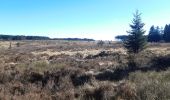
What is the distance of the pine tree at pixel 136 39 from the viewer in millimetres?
43344

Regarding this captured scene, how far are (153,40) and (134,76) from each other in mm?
94255

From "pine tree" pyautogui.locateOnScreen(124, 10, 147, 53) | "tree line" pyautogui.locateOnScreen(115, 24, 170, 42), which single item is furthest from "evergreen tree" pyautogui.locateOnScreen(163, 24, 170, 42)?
"pine tree" pyautogui.locateOnScreen(124, 10, 147, 53)

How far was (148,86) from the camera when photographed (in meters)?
10.6

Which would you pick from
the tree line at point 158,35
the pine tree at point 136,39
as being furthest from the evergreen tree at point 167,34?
the pine tree at point 136,39

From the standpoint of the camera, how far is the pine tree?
4334 cm

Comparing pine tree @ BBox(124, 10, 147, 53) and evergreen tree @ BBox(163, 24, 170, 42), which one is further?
evergreen tree @ BBox(163, 24, 170, 42)

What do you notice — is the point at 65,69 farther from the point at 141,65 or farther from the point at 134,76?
the point at 134,76

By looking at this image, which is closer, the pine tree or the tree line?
the pine tree

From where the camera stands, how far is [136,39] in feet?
143

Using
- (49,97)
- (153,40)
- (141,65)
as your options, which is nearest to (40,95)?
(49,97)

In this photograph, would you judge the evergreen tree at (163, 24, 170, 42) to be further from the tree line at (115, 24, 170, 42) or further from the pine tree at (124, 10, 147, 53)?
the pine tree at (124, 10, 147, 53)

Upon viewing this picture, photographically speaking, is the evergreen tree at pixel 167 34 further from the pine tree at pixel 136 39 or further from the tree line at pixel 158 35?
the pine tree at pixel 136 39

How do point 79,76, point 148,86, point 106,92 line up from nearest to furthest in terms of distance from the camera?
point 148,86 → point 106,92 → point 79,76

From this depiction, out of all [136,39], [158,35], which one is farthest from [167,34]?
[136,39]
